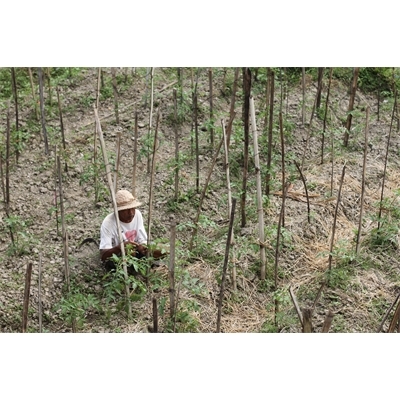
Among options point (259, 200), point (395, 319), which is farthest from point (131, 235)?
point (395, 319)

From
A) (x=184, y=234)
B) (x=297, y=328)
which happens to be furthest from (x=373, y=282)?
(x=184, y=234)

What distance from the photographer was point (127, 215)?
3607mm

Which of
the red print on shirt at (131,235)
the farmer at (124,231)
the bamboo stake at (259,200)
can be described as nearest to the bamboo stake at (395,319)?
the bamboo stake at (259,200)

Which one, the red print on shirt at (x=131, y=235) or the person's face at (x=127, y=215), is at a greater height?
the person's face at (x=127, y=215)

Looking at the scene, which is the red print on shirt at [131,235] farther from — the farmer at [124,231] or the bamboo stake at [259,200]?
the bamboo stake at [259,200]

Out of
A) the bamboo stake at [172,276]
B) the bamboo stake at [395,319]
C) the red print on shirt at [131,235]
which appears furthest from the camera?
the red print on shirt at [131,235]

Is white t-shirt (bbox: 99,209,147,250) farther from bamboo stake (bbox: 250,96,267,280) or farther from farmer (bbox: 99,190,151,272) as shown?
bamboo stake (bbox: 250,96,267,280)

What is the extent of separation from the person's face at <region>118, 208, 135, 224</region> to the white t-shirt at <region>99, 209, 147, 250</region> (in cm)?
3

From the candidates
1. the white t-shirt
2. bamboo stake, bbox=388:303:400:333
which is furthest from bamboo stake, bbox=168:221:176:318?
bamboo stake, bbox=388:303:400:333

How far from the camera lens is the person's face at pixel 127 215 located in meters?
3.59

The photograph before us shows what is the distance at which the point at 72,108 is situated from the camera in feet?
16.4

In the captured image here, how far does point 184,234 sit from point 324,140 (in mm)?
1563

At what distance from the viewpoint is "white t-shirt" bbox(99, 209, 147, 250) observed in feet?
11.6

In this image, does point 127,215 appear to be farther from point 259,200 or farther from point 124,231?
point 259,200
